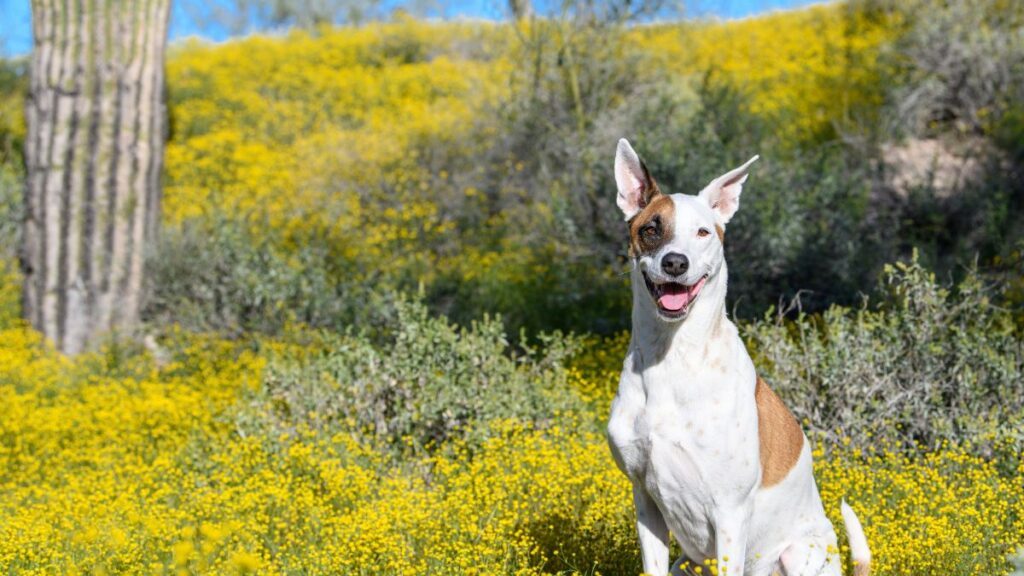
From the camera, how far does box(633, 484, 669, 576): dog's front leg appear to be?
10.8 feet

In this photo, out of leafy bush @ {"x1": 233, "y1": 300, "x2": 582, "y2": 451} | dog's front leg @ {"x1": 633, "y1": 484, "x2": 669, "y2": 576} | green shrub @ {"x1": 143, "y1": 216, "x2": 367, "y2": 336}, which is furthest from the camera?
green shrub @ {"x1": 143, "y1": 216, "x2": 367, "y2": 336}

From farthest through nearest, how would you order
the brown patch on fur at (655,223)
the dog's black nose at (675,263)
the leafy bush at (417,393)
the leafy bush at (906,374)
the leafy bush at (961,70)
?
1. the leafy bush at (961,70)
2. the leafy bush at (417,393)
3. the leafy bush at (906,374)
4. the brown patch on fur at (655,223)
5. the dog's black nose at (675,263)

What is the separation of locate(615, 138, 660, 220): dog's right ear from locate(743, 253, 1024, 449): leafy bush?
2.19m

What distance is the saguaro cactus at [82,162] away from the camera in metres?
8.54

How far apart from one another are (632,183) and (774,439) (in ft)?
3.13

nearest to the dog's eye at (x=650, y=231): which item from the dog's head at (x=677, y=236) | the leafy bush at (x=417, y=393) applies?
the dog's head at (x=677, y=236)

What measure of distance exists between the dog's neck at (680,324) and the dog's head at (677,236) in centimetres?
4

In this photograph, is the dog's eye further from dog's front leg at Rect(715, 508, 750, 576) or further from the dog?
dog's front leg at Rect(715, 508, 750, 576)

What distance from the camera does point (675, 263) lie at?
3.04 metres

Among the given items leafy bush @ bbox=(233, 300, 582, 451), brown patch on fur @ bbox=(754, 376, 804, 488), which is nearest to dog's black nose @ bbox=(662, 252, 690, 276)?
brown patch on fur @ bbox=(754, 376, 804, 488)

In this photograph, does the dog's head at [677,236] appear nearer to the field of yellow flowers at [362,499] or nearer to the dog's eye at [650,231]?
the dog's eye at [650,231]

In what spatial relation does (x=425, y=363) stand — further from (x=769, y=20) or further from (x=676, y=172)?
(x=769, y=20)

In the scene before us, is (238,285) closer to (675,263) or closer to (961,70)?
(675,263)

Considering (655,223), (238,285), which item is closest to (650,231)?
(655,223)
